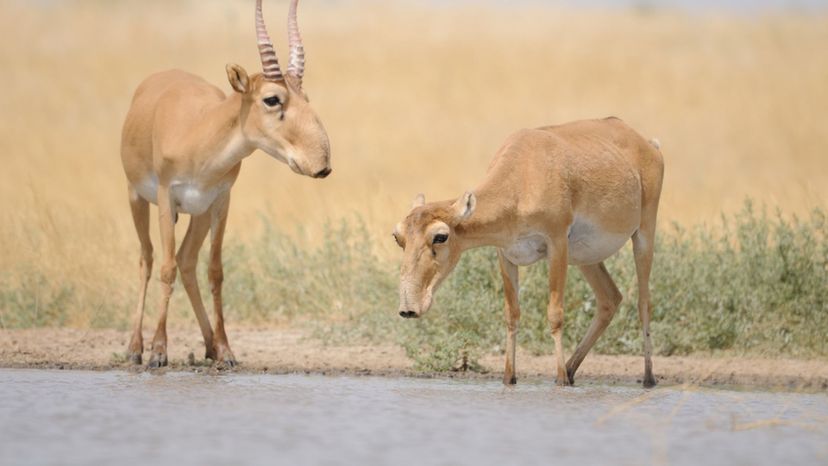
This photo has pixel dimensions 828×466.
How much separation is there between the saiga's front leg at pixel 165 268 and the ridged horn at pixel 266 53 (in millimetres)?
1281

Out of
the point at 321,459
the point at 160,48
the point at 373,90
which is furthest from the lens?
the point at 160,48

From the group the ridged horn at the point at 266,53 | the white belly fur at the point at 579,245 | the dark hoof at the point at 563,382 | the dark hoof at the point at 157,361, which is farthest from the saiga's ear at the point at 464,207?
the dark hoof at the point at 157,361

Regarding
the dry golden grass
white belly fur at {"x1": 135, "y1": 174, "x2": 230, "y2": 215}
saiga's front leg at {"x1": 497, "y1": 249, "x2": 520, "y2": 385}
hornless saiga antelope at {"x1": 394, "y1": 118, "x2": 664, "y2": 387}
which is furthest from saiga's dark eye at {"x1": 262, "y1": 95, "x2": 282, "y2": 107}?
the dry golden grass

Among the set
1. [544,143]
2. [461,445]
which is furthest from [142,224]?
[461,445]

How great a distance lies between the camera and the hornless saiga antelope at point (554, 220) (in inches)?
378

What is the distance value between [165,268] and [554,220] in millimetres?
3183

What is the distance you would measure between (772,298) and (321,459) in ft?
20.8

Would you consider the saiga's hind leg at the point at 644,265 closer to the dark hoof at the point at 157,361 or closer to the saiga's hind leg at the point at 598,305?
the saiga's hind leg at the point at 598,305

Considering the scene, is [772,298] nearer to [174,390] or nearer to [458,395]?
[458,395]

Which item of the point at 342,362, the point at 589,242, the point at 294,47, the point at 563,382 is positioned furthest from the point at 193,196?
the point at 563,382

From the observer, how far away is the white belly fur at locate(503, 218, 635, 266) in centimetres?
1014

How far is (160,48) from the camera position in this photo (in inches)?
1292

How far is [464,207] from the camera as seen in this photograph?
9.66 meters

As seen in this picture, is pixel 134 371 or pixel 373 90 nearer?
pixel 134 371
